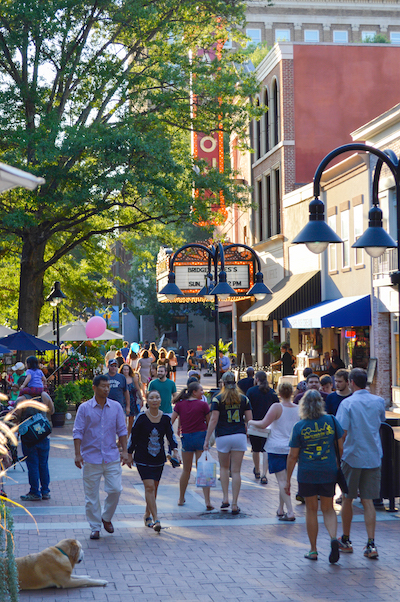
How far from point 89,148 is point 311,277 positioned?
10.3 m

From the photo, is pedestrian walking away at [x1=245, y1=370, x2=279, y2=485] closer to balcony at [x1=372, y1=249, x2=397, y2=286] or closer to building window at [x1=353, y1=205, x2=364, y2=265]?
balcony at [x1=372, y1=249, x2=397, y2=286]

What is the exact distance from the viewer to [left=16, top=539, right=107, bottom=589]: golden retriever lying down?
6.60m

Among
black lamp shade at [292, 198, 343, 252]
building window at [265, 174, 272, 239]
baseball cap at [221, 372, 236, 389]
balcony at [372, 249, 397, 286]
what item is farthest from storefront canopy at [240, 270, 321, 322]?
black lamp shade at [292, 198, 343, 252]

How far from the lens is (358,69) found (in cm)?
3045

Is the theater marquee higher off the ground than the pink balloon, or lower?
higher

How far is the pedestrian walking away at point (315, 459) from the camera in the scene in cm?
739

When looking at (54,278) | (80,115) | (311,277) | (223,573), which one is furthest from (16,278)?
(223,573)

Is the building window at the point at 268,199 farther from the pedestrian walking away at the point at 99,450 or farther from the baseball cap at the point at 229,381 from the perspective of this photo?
the pedestrian walking away at the point at 99,450

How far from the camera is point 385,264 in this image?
21.6 meters

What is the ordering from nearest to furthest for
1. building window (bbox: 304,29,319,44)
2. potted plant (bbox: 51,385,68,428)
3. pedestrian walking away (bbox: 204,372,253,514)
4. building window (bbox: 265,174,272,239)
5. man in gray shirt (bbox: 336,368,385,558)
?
man in gray shirt (bbox: 336,368,385,558) → pedestrian walking away (bbox: 204,372,253,514) → potted plant (bbox: 51,385,68,428) → building window (bbox: 265,174,272,239) → building window (bbox: 304,29,319,44)

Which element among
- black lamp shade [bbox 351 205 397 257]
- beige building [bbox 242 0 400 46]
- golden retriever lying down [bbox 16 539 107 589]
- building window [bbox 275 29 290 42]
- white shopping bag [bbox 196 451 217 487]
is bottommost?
golden retriever lying down [bbox 16 539 107 589]

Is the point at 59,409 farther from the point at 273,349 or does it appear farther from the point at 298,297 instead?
the point at 273,349

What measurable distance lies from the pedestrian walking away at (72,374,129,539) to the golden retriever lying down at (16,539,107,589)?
1.91 metres

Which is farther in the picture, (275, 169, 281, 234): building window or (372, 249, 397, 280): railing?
(275, 169, 281, 234): building window
